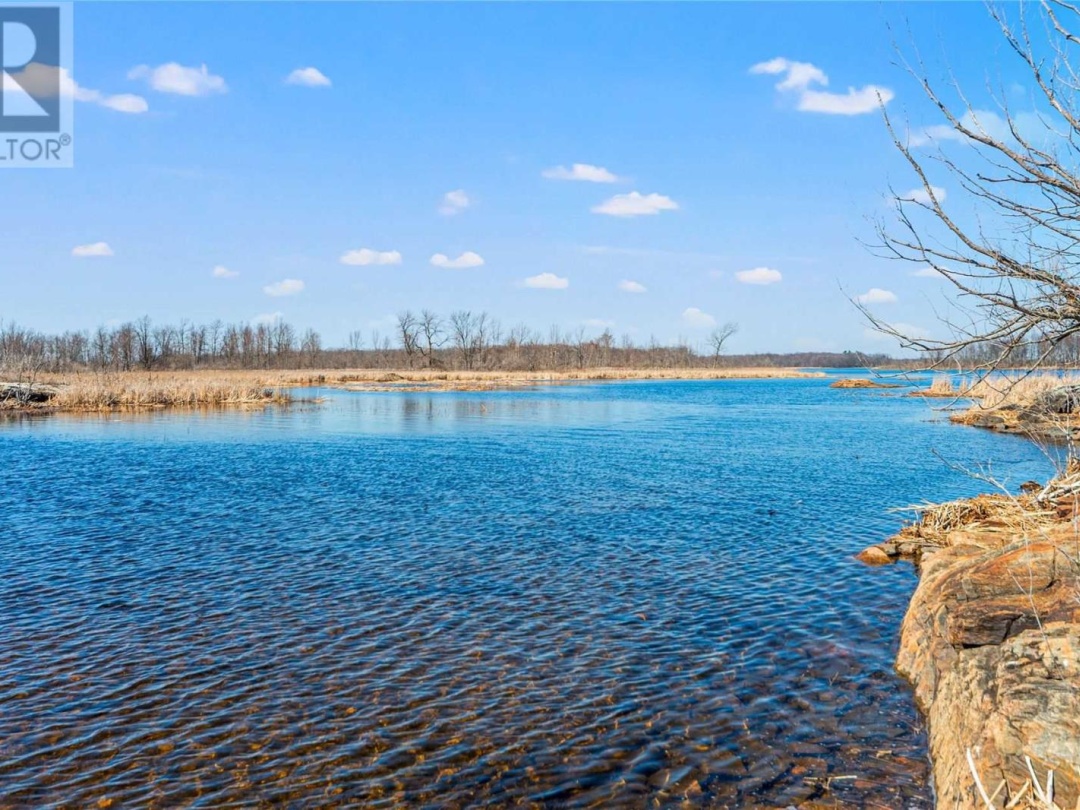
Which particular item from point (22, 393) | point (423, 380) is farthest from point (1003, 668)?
point (423, 380)

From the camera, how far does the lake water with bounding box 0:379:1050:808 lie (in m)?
5.70

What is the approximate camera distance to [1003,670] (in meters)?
5.25

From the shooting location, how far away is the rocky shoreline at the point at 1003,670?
439 cm

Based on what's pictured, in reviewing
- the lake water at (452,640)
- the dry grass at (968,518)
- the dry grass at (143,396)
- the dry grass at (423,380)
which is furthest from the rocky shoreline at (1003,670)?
the dry grass at (423,380)

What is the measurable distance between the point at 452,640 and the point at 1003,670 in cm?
518

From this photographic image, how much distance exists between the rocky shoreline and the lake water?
0.42m

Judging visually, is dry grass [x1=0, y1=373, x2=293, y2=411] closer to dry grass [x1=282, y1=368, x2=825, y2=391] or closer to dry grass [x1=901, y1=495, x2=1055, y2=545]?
dry grass [x1=282, y1=368, x2=825, y2=391]

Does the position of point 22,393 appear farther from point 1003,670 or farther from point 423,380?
point 1003,670

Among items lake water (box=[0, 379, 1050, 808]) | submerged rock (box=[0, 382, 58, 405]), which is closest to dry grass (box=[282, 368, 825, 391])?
submerged rock (box=[0, 382, 58, 405])

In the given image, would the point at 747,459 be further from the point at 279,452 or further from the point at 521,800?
the point at 521,800

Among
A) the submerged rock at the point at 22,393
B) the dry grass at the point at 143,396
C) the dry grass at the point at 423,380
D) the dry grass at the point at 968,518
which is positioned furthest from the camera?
the dry grass at the point at 423,380

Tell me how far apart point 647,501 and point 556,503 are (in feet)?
6.30

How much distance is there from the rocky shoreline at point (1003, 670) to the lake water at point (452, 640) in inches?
16.4

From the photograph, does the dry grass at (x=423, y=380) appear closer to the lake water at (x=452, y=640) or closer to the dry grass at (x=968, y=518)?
the lake water at (x=452, y=640)
